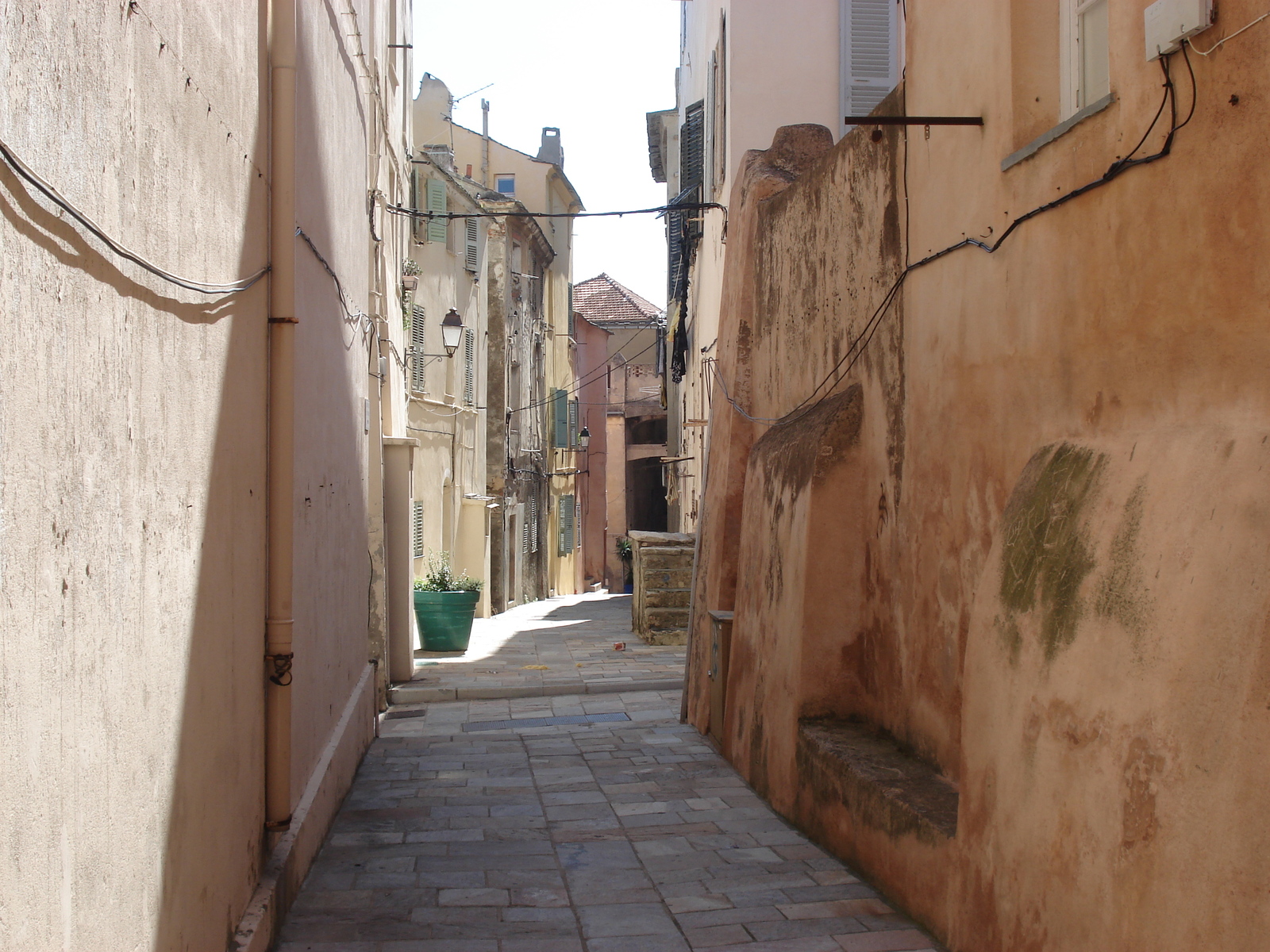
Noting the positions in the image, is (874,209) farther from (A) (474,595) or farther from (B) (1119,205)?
(A) (474,595)

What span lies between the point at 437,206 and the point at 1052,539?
1798 centimetres

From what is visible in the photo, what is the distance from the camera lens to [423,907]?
17.7 ft

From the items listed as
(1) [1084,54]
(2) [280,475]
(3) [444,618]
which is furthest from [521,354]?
(1) [1084,54]

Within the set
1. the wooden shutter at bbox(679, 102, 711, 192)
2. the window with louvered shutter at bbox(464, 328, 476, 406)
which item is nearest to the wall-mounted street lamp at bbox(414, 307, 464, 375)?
the wooden shutter at bbox(679, 102, 711, 192)

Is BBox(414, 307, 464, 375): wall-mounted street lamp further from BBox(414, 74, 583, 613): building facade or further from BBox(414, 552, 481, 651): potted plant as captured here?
BBox(414, 552, 481, 651): potted plant

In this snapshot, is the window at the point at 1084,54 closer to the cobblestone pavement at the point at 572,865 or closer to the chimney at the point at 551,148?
the cobblestone pavement at the point at 572,865

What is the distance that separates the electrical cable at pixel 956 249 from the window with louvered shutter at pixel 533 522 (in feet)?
69.7

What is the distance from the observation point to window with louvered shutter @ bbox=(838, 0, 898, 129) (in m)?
14.4

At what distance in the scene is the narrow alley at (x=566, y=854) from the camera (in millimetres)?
5055

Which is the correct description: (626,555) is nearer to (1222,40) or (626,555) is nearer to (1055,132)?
(1055,132)

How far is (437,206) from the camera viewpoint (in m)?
20.8

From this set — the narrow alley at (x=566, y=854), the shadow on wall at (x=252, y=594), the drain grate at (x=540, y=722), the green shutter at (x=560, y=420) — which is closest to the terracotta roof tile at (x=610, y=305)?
the green shutter at (x=560, y=420)

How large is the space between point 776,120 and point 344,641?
29.7 feet

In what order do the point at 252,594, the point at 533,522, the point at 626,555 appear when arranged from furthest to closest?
the point at 533,522 < the point at 626,555 < the point at 252,594
